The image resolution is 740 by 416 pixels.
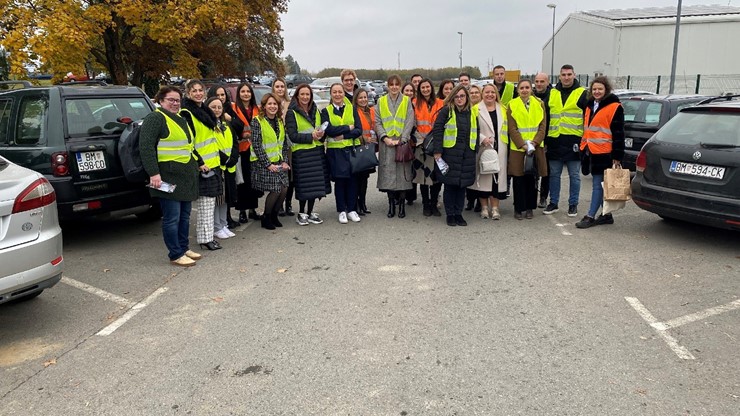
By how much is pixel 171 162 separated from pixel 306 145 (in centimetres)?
199

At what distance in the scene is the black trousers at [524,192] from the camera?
7.49 m

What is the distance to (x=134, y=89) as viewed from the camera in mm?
6988

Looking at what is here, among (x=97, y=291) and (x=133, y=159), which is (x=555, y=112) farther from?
(x=97, y=291)

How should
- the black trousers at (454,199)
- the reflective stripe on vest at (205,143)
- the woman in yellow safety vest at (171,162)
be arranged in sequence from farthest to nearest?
1. the black trousers at (454,199)
2. the reflective stripe on vest at (205,143)
3. the woman in yellow safety vest at (171,162)

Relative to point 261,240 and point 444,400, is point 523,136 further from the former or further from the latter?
point 444,400

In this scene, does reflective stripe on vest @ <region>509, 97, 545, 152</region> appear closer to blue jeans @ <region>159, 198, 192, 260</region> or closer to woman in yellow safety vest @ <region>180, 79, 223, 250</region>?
woman in yellow safety vest @ <region>180, 79, 223, 250</region>

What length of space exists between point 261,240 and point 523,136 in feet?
11.8

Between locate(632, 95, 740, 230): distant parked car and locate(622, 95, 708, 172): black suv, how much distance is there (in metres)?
3.15

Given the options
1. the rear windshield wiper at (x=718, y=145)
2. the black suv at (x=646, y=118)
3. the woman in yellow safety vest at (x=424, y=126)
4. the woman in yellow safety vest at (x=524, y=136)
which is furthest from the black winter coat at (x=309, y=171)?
the black suv at (x=646, y=118)

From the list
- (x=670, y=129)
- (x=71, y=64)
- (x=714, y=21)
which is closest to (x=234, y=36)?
(x=71, y=64)

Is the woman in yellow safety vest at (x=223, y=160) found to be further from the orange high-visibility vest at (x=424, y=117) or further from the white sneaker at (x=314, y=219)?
the orange high-visibility vest at (x=424, y=117)


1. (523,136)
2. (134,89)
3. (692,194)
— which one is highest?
(134,89)

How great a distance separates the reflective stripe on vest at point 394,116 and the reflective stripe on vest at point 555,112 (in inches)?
75.6

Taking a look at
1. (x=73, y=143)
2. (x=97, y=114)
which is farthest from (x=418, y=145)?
(x=73, y=143)
